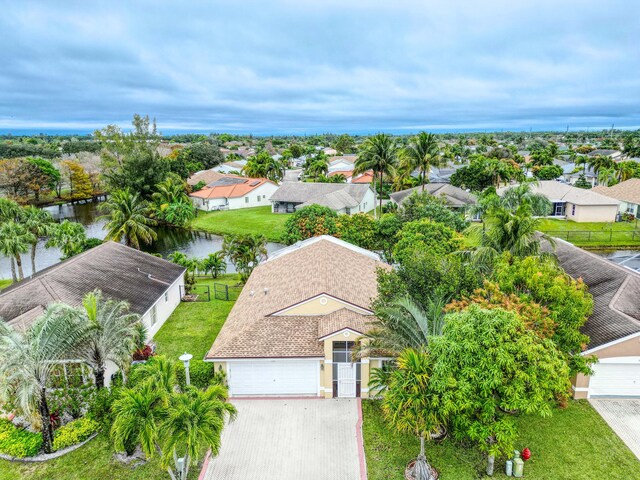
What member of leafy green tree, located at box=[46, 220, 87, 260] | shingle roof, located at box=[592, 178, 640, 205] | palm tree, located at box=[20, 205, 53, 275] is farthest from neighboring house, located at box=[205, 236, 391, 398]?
shingle roof, located at box=[592, 178, 640, 205]

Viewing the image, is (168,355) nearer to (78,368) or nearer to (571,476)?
(78,368)

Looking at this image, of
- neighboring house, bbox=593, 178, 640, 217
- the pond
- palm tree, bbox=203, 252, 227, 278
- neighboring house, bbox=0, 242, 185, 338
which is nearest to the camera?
neighboring house, bbox=0, 242, 185, 338

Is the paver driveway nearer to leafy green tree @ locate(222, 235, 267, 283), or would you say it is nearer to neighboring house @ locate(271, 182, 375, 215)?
leafy green tree @ locate(222, 235, 267, 283)

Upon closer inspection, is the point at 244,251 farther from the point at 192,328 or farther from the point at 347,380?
the point at 347,380

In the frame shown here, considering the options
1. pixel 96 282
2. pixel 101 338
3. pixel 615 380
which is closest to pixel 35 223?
pixel 96 282

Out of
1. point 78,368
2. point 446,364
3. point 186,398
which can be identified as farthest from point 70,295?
point 446,364

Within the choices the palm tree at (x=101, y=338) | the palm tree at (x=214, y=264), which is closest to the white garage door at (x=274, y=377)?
the palm tree at (x=101, y=338)
